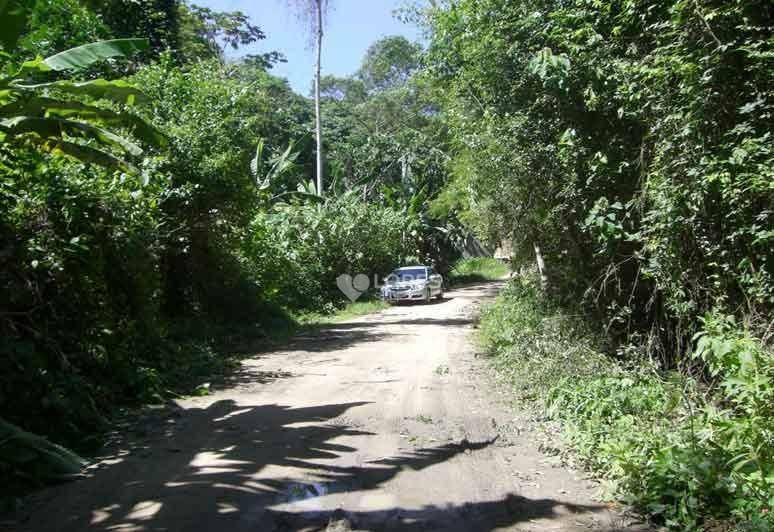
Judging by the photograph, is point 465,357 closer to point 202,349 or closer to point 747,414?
point 202,349

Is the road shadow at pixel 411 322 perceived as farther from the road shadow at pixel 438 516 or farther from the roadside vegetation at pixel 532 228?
the road shadow at pixel 438 516

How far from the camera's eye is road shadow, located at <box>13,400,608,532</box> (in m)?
4.83

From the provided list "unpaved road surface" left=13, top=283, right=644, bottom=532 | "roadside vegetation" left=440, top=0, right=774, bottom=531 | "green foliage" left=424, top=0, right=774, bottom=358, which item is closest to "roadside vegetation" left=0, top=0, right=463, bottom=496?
"unpaved road surface" left=13, top=283, right=644, bottom=532

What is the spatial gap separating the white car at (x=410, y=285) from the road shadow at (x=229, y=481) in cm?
1930

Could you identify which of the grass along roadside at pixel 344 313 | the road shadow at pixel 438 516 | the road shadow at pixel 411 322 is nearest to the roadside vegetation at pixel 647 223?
the road shadow at pixel 438 516

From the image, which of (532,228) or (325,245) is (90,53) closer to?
(532,228)

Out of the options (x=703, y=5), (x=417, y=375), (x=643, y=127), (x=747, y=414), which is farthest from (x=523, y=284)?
(x=747, y=414)

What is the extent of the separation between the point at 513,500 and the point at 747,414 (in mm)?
2154

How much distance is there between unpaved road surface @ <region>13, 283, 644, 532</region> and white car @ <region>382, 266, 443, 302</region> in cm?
1664

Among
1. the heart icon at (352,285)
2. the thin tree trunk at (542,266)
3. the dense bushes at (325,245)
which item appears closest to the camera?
the thin tree trunk at (542,266)

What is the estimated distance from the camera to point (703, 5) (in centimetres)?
734

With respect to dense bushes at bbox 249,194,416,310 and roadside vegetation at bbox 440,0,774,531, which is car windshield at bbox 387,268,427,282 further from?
roadside vegetation at bbox 440,0,774,531

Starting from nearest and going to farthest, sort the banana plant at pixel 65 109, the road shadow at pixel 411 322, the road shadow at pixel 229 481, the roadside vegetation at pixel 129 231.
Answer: the road shadow at pixel 229 481, the roadside vegetation at pixel 129 231, the banana plant at pixel 65 109, the road shadow at pixel 411 322

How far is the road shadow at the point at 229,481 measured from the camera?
483 centimetres
